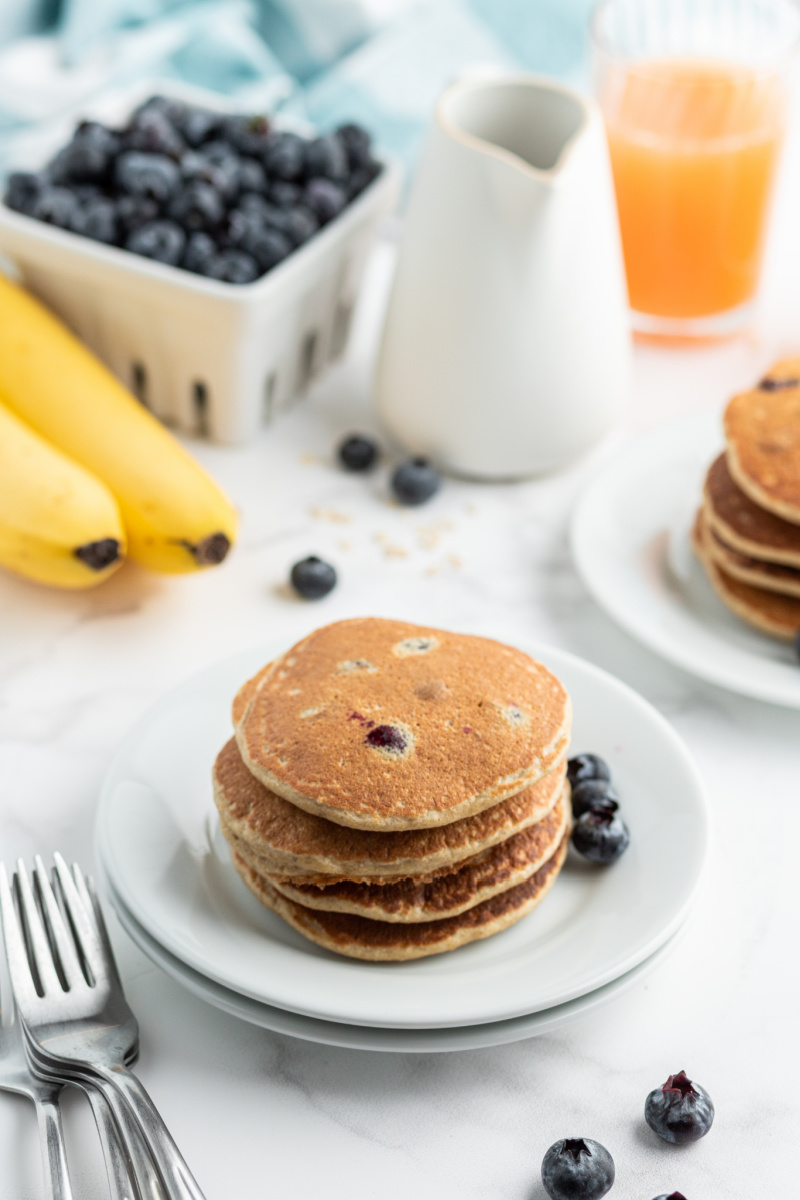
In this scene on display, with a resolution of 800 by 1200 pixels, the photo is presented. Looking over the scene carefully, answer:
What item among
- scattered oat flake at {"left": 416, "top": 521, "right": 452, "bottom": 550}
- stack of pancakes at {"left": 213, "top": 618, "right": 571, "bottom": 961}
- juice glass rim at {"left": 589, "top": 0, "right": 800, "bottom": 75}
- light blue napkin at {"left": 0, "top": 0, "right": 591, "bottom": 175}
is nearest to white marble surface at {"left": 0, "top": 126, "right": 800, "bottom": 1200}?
scattered oat flake at {"left": 416, "top": 521, "right": 452, "bottom": 550}

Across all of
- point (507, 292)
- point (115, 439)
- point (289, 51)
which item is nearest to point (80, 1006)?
point (115, 439)

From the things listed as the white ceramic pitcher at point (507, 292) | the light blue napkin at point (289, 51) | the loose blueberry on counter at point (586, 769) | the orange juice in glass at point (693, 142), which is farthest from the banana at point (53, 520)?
the light blue napkin at point (289, 51)

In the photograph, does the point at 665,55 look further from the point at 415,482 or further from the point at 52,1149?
the point at 52,1149

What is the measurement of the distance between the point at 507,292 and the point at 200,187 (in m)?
0.43

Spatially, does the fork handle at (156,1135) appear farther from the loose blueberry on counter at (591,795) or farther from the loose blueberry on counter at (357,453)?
the loose blueberry on counter at (357,453)

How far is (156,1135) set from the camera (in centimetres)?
77

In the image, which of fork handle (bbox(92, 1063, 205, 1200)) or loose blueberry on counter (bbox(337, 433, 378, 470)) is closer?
fork handle (bbox(92, 1063, 205, 1200))

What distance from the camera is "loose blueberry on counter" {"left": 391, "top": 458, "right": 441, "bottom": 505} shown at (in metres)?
1.50

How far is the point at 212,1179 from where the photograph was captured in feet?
2.70

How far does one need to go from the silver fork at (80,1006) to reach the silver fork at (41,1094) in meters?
0.02

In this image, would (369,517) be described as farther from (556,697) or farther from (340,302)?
(556,697)

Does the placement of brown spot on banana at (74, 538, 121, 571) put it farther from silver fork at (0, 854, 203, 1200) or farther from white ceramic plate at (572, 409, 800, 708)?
white ceramic plate at (572, 409, 800, 708)

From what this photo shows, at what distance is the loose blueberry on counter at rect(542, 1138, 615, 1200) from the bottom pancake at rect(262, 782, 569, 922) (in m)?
0.18

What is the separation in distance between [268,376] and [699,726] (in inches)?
30.0
